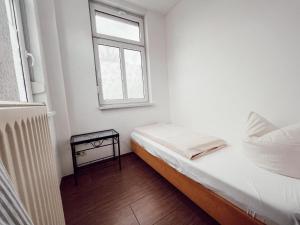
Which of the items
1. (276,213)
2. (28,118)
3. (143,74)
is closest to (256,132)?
(276,213)

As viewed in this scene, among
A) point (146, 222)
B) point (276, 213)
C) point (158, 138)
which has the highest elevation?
point (158, 138)

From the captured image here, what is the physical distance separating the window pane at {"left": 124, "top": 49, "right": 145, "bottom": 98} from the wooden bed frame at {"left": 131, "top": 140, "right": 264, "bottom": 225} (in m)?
1.48

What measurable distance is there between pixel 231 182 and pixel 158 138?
3.25ft

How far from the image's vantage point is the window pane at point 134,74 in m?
2.45

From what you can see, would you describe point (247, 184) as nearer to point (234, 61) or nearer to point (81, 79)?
point (234, 61)

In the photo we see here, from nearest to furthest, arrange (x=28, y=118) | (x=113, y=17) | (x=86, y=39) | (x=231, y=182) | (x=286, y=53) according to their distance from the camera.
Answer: (x=28, y=118) → (x=231, y=182) → (x=286, y=53) → (x=86, y=39) → (x=113, y=17)

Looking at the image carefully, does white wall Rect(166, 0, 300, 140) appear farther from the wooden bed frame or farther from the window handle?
the window handle

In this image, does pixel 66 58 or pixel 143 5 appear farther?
pixel 143 5

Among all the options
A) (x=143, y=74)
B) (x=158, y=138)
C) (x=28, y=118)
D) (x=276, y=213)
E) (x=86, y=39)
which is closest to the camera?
(x=28, y=118)

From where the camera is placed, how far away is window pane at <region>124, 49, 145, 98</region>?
245 cm

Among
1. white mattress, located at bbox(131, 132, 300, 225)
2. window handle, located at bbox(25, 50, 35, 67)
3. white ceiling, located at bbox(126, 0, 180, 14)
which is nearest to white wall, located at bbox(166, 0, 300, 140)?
white ceiling, located at bbox(126, 0, 180, 14)

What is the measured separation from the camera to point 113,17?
224cm

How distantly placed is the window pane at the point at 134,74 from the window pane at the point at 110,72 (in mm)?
163

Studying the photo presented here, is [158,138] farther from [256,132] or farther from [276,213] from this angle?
[276,213]
